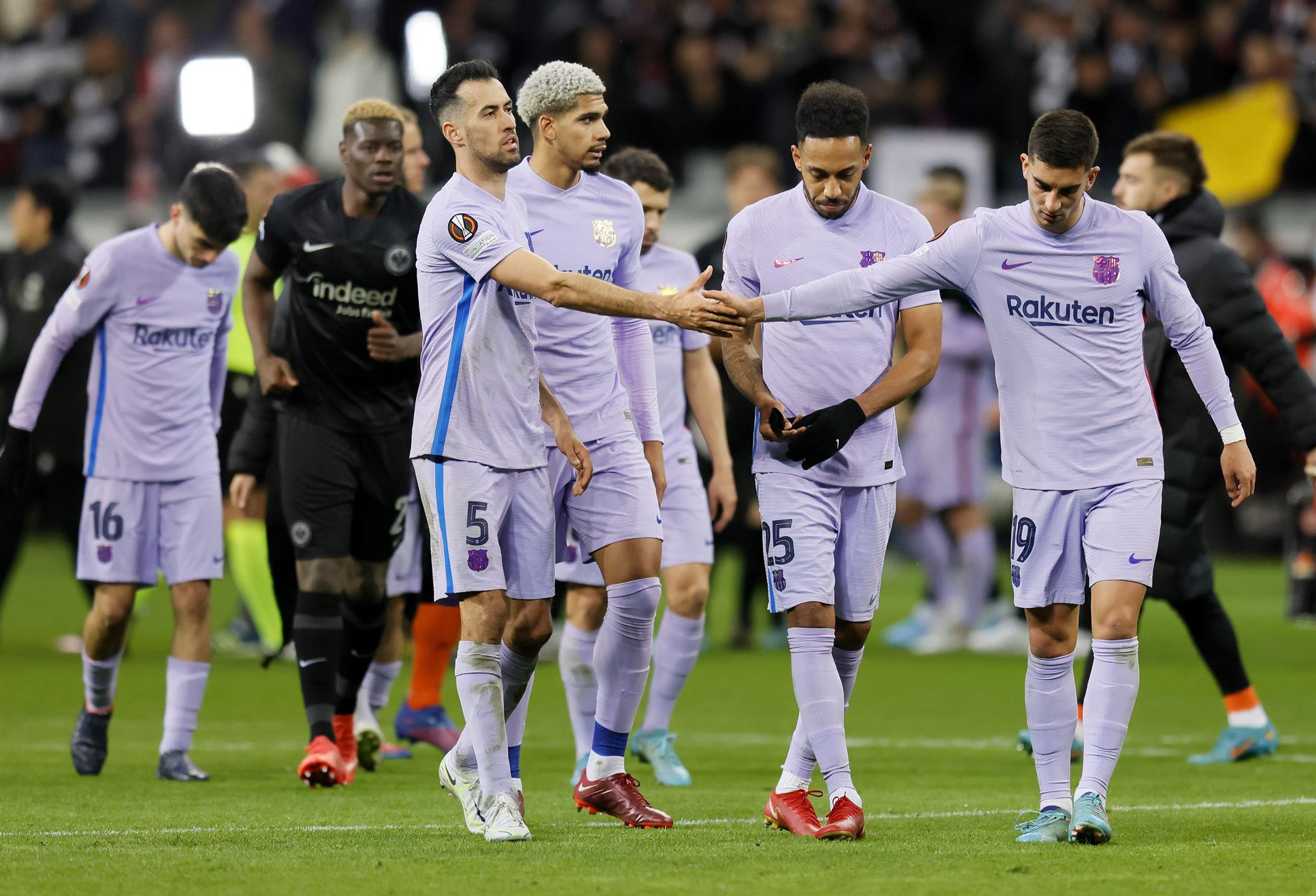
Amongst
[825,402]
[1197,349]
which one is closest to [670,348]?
[825,402]

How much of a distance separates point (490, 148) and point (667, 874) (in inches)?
92.6

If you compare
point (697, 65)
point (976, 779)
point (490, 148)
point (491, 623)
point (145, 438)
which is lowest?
point (976, 779)

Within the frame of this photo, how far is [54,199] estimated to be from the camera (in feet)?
38.9

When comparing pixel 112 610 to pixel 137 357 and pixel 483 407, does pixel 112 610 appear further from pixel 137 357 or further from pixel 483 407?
pixel 483 407

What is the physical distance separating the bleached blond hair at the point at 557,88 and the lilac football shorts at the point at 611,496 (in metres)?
1.14

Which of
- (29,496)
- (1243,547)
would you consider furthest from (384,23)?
(1243,547)

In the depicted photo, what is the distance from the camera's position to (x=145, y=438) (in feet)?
26.6

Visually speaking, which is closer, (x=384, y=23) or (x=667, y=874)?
(x=667, y=874)

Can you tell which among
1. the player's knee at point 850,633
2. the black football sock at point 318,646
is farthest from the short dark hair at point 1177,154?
the black football sock at point 318,646

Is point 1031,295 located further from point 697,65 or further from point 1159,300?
point 697,65

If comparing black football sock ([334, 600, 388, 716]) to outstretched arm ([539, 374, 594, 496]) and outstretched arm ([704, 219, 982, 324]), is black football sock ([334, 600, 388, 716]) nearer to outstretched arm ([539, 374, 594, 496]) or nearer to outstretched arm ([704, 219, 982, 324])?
outstretched arm ([539, 374, 594, 496])

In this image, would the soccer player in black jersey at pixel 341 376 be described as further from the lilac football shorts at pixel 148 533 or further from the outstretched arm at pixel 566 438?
the outstretched arm at pixel 566 438

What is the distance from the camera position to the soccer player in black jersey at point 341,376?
7.94 m

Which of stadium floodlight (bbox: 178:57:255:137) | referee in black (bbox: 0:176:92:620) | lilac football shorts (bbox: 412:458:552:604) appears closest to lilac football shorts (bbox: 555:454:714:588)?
lilac football shorts (bbox: 412:458:552:604)
